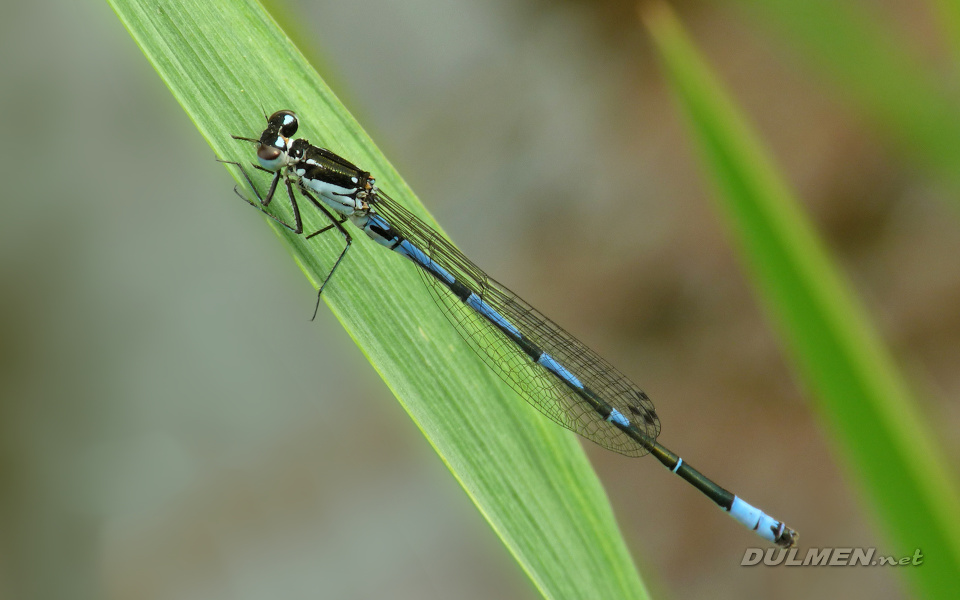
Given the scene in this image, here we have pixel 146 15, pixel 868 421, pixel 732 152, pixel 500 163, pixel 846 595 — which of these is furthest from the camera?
pixel 500 163

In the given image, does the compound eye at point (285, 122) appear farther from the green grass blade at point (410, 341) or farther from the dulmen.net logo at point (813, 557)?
the dulmen.net logo at point (813, 557)

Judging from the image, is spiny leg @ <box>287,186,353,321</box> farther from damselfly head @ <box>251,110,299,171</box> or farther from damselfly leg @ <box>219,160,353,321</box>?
damselfly head @ <box>251,110,299,171</box>

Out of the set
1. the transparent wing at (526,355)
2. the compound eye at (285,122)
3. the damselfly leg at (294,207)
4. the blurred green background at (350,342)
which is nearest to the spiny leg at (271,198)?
the damselfly leg at (294,207)

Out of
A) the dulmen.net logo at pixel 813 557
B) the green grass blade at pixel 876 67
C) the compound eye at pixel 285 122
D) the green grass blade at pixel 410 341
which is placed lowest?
the green grass blade at pixel 410 341

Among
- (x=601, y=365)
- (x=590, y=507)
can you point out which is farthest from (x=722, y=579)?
(x=590, y=507)

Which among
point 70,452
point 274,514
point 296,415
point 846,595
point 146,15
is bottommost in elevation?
point 70,452

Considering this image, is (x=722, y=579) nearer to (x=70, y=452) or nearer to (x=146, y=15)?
(x=70, y=452)

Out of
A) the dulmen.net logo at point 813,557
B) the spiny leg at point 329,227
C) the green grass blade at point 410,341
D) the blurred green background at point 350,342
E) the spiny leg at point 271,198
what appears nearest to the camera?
the green grass blade at point 410,341
